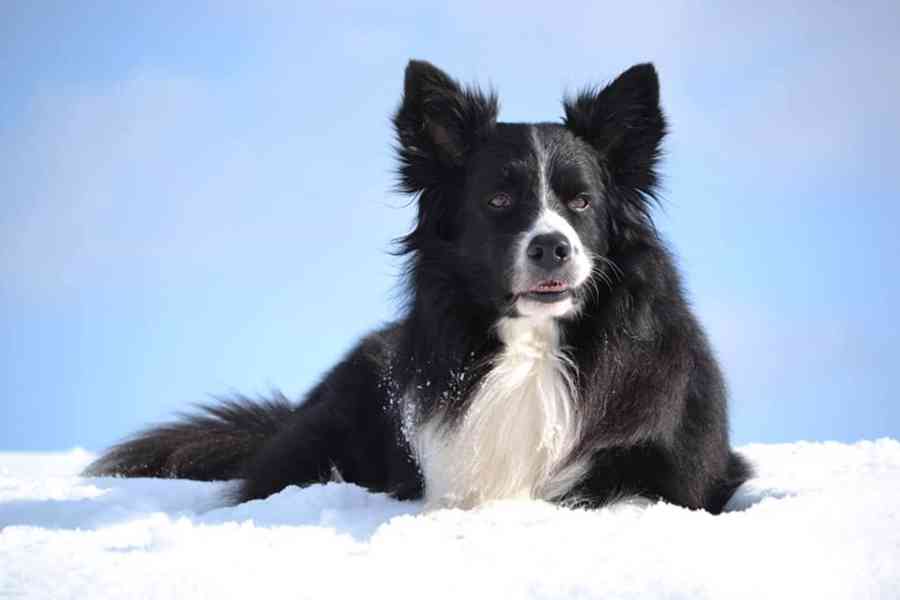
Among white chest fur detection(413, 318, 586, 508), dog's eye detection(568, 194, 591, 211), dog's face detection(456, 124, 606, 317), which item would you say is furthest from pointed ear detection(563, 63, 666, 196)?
white chest fur detection(413, 318, 586, 508)

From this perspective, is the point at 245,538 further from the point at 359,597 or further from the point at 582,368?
the point at 582,368

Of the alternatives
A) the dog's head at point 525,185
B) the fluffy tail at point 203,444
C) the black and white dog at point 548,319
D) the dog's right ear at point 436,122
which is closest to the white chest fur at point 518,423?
the black and white dog at point 548,319

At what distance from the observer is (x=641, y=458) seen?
16.9ft

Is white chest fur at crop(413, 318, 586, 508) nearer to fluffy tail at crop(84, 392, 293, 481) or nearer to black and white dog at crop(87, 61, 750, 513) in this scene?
black and white dog at crop(87, 61, 750, 513)

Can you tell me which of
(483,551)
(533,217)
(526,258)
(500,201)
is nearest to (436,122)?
(500,201)

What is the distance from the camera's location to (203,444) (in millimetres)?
7988

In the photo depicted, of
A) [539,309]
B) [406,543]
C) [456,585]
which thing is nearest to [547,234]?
[539,309]

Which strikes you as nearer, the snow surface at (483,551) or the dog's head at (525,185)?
the snow surface at (483,551)

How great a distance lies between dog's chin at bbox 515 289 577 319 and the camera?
504 centimetres

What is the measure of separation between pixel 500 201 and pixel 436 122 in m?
0.75

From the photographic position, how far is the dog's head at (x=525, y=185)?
5047 mm

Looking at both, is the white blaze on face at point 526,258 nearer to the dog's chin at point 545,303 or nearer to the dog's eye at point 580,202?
the dog's chin at point 545,303

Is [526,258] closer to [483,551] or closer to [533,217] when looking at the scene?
[533,217]

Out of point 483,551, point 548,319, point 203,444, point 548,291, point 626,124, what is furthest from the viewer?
point 203,444
